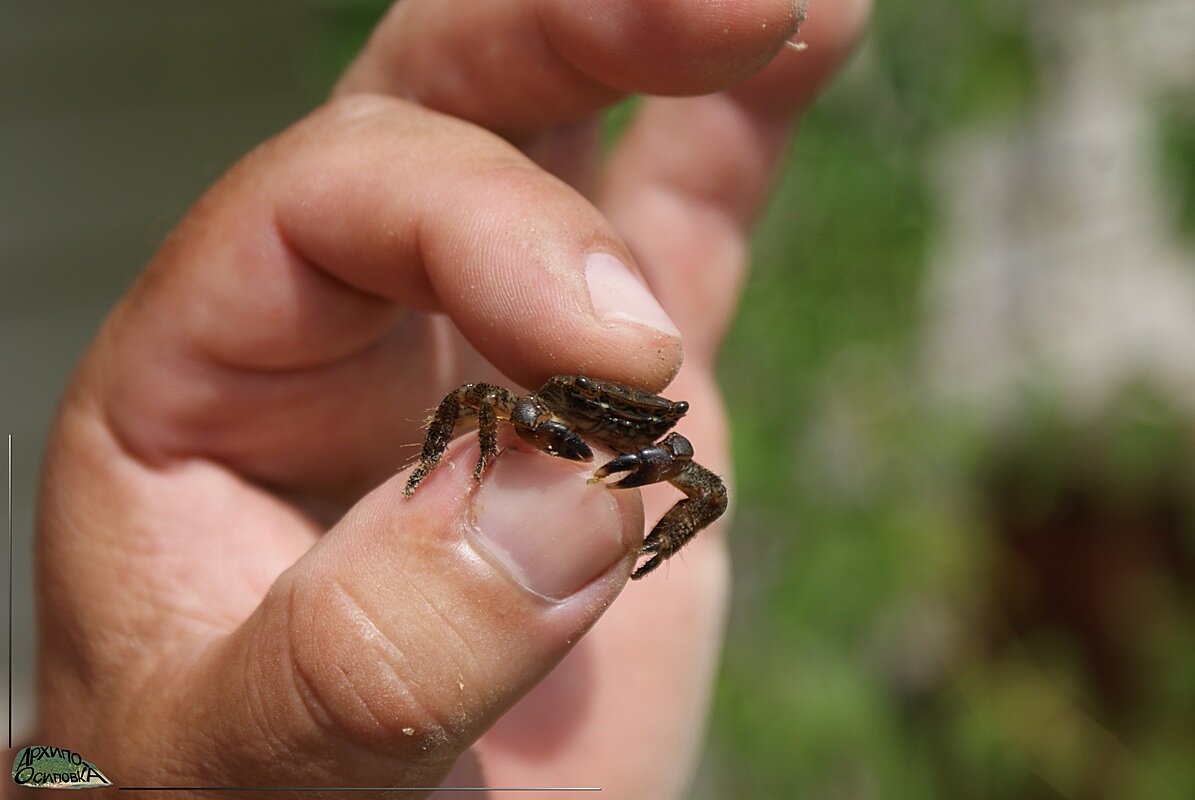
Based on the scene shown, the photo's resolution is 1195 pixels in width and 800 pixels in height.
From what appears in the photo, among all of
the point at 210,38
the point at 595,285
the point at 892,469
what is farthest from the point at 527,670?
the point at 210,38

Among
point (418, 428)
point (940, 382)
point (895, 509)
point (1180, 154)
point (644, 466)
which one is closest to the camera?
point (644, 466)

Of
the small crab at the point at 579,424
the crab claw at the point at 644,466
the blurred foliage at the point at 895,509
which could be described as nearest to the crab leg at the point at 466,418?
the small crab at the point at 579,424

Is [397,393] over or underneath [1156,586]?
underneath

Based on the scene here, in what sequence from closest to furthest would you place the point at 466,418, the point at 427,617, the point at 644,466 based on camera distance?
1. the point at 427,617
2. the point at 644,466
3. the point at 466,418

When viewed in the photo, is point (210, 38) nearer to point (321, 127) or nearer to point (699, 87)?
point (321, 127)

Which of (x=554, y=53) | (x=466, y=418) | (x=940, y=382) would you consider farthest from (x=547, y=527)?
(x=940, y=382)

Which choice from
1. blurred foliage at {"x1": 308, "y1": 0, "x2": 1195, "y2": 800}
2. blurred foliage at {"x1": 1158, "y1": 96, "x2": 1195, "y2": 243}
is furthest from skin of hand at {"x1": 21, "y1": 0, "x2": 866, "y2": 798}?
blurred foliage at {"x1": 1158, "y1": 96, "x2": 1195, "y2": 243}

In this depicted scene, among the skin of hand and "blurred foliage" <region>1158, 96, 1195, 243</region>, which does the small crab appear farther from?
"blurred foliage" <region>1158, 96, 1195, 243</region>

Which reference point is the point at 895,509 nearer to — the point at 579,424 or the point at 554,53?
the point at 554,53
